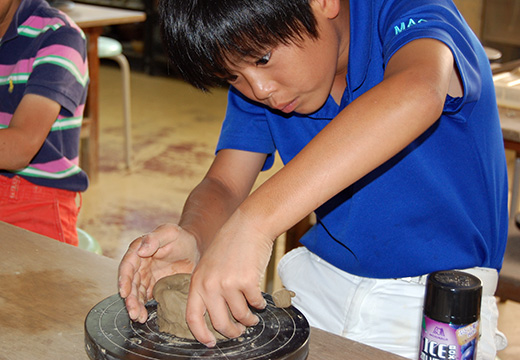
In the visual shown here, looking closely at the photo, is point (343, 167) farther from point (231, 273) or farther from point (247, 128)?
point (247, 128)

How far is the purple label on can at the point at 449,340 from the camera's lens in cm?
71

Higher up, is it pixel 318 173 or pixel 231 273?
pixel 318 173

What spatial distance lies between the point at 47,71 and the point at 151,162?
2127 millimetres

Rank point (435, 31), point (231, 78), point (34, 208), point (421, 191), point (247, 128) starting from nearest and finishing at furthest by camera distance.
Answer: point (435, 31) < point (231, 78) < point (421, 191) < point (247, 128) < point (34, 208)

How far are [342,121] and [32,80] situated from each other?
3.32ft

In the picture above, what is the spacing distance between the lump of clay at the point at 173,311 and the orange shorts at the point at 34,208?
73cm

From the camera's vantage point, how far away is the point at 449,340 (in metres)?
0.71

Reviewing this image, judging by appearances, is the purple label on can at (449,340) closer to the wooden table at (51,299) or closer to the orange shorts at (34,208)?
the wooden table at (51,299)

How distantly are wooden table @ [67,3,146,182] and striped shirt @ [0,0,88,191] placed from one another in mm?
1297

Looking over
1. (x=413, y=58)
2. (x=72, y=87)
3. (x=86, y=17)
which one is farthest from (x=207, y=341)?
(x=86, y=17)

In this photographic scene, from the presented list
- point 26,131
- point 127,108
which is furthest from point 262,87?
point 127,108

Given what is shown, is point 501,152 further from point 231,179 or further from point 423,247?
point 231,179

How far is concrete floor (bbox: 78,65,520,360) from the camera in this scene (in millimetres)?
2838

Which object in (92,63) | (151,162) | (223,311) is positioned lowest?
(151,162)
